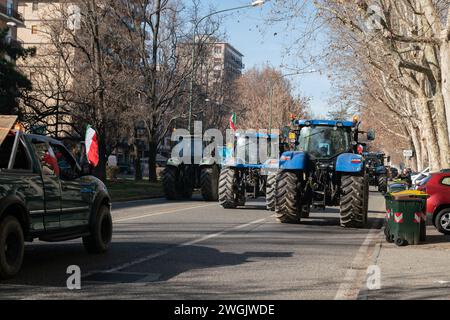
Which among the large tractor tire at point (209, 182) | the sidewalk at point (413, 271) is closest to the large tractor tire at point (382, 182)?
the large tractor tire at point (209, 182)

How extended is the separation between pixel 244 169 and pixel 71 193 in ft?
42.6

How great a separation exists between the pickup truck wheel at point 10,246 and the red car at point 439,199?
37.9 ft

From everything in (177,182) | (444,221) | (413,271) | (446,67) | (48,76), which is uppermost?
(48,76)

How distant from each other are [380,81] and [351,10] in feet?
76.0

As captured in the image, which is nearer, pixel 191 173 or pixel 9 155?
pixel 9 155

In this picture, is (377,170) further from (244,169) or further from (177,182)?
(244,169)

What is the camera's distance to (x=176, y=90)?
126 ft

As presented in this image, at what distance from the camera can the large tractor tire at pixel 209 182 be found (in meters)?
25.4

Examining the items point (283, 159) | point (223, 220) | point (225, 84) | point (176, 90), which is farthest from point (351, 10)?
point (225, 84)

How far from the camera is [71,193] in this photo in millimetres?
9695

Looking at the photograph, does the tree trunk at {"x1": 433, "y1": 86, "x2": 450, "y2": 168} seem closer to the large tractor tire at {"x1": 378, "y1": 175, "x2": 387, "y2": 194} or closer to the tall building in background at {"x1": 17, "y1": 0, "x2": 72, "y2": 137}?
the large tractor tire at {"x1": 378, "y1": 175, "x2": 387, "y2": 194}

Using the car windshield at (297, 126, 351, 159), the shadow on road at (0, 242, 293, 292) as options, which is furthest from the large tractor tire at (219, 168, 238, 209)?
the shadow on road at (0, 242, 293, 292)

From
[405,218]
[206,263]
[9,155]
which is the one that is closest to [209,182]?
[405,218]

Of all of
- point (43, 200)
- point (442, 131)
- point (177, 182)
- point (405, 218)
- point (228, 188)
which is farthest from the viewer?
point (442, 131)
